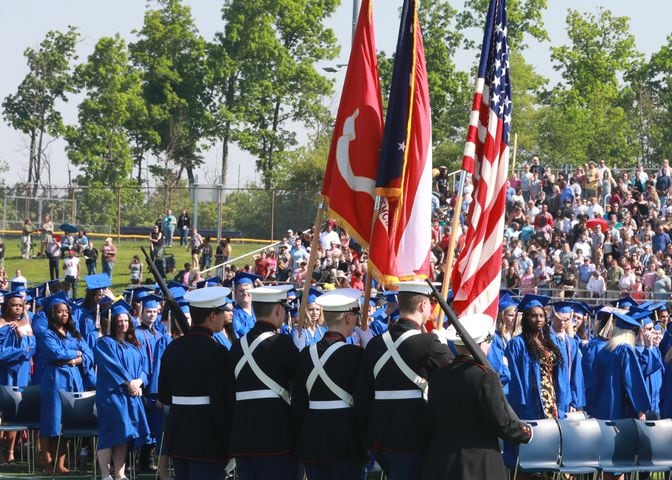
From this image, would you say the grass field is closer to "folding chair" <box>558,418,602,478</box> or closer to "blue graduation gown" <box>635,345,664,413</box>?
"blue graduation gown" <box>635,345,664,413</box>

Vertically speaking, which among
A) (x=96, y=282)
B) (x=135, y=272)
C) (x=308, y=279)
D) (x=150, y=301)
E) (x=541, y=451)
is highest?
(x=308, y=279)

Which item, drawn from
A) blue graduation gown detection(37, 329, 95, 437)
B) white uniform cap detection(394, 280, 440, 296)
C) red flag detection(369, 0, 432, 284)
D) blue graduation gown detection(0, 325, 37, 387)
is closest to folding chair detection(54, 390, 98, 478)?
blue graduation gown detection(37, 329, 95, 437)

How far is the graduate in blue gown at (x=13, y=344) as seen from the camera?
16.0 m

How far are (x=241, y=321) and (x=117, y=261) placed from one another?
32.3 meters

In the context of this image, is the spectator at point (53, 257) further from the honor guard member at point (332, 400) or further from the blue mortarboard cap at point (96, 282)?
the honor guard member at point (332, 400)

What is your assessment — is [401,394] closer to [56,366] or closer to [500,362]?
[500,362]

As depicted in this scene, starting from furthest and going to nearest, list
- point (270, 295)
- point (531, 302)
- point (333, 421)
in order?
point (531, 302), point (270, 295), point (333, 421)

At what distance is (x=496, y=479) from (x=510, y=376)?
4.08 meters

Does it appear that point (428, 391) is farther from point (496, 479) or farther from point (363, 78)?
point (363, 78)

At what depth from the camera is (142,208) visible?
5569 centimetres

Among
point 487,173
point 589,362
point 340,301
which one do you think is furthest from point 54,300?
point 340,301

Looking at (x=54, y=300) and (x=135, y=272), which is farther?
(x=135, y=272)

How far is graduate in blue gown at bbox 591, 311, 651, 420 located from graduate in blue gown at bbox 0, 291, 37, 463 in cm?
684

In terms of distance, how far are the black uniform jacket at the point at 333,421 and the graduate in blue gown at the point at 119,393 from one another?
4455 millimetres
